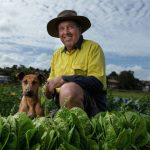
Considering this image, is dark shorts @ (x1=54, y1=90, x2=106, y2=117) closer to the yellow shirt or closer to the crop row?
the yellow shirt

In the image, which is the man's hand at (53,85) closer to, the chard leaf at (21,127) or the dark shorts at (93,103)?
the dark shorts at (93,103)

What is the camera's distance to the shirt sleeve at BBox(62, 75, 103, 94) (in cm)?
557

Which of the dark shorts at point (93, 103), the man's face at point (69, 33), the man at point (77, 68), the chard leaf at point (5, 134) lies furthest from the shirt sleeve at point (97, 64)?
the chard leaf at point (5, 134)

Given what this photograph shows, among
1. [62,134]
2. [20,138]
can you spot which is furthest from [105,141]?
[20,138]

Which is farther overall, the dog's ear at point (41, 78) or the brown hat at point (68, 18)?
the dog's ear at point (41, 78)

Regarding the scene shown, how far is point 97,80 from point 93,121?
259cm

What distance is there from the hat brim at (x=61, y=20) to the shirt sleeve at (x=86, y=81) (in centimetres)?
96

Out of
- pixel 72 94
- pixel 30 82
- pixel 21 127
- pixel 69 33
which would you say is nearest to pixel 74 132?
pixel 21 127

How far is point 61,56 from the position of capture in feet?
20.6

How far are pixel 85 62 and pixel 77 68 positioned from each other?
132 mm

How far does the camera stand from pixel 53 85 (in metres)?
5.68

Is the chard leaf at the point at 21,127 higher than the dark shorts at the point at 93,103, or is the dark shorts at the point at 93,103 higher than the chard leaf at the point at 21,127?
the dark shorts at the point at 93,103

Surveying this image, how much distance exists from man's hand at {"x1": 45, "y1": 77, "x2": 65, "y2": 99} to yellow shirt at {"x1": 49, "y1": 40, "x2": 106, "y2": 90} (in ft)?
1.16

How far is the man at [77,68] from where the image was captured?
5.49 metres
